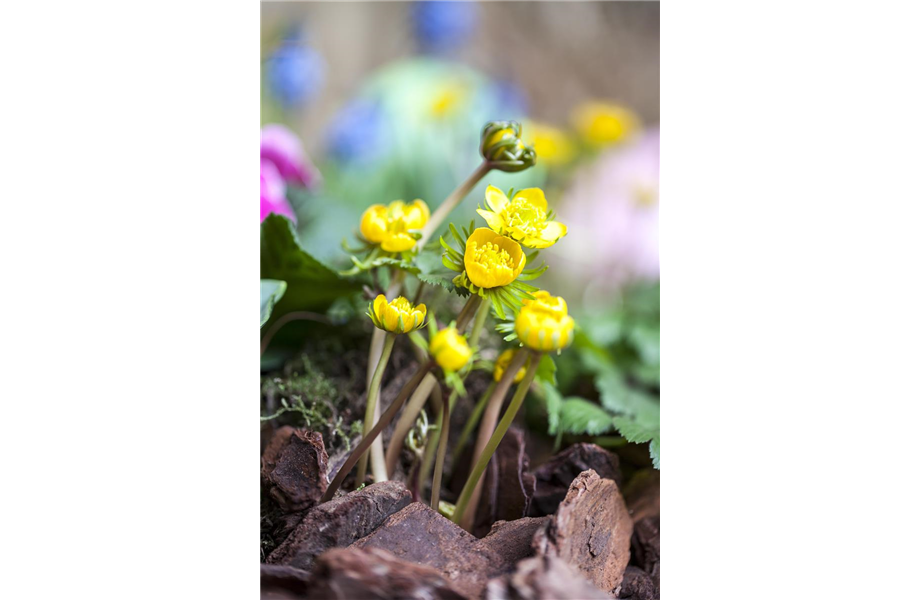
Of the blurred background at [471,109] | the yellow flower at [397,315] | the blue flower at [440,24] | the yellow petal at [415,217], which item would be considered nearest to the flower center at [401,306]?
the yellow flower at [397,315]

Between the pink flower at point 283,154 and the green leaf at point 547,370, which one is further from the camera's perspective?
the pink flower at point 283,154

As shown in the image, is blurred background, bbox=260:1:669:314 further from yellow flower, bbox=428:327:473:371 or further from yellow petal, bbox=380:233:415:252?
yellow flower, bbox=428:327:473:371

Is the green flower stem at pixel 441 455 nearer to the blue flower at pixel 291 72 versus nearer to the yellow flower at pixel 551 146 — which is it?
the yellow flower at pixel 551 146

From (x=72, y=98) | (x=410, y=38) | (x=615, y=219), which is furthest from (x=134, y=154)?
(x=410, y=38)

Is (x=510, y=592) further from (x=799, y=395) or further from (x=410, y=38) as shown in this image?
(x=410, y=38)

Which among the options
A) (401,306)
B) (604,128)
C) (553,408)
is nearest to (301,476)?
(401,306)

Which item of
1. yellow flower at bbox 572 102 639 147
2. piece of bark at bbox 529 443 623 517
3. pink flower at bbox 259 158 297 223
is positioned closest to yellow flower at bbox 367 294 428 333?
piece of bark at bbox 529 443 623 517
